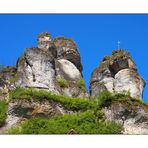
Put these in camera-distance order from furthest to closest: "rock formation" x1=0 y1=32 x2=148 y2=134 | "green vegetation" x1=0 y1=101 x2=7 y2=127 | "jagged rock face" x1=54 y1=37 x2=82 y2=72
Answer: "jagged rock face" x1=54 y1=37 x2=82 y2=72
"green vegetation" x1=0 y1=101 x2=7 y2=127
"rock formation" x1=0 y1=32 x2=148 y2=134

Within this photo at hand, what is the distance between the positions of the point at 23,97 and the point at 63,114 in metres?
1.51

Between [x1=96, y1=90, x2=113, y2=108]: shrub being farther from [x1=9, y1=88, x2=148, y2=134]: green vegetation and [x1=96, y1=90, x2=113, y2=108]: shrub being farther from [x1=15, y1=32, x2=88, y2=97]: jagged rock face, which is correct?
[x1=15, y1=32, x2=88, y2=97]: jagged rock face

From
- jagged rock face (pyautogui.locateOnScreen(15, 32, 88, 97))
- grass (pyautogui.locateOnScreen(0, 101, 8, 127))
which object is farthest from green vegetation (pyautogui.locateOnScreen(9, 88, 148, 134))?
jagged rock face (pyautogui.locateOnScreen(15, 32, 88, 97))

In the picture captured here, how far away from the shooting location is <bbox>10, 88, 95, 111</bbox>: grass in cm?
2359

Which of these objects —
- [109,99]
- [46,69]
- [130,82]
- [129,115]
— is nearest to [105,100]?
[109,99]

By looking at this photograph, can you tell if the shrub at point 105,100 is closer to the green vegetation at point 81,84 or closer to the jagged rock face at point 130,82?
the jagged rock face at point 130,82

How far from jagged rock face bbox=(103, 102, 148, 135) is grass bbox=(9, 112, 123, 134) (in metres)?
0.42

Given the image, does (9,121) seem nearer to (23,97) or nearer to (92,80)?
(23,97)

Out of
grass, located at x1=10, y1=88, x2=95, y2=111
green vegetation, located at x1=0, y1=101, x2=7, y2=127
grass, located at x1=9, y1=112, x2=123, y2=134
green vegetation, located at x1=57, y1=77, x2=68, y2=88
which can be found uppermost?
green vegetation, located at x1=57, y1=77, x2=68, y2=88

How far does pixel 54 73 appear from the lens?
27.1m

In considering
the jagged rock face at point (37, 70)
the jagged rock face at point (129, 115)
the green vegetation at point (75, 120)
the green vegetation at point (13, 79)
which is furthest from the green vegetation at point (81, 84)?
the jagged rock face at point (129, 115)

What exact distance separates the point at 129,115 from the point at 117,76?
648cm

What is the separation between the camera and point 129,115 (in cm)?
2212
